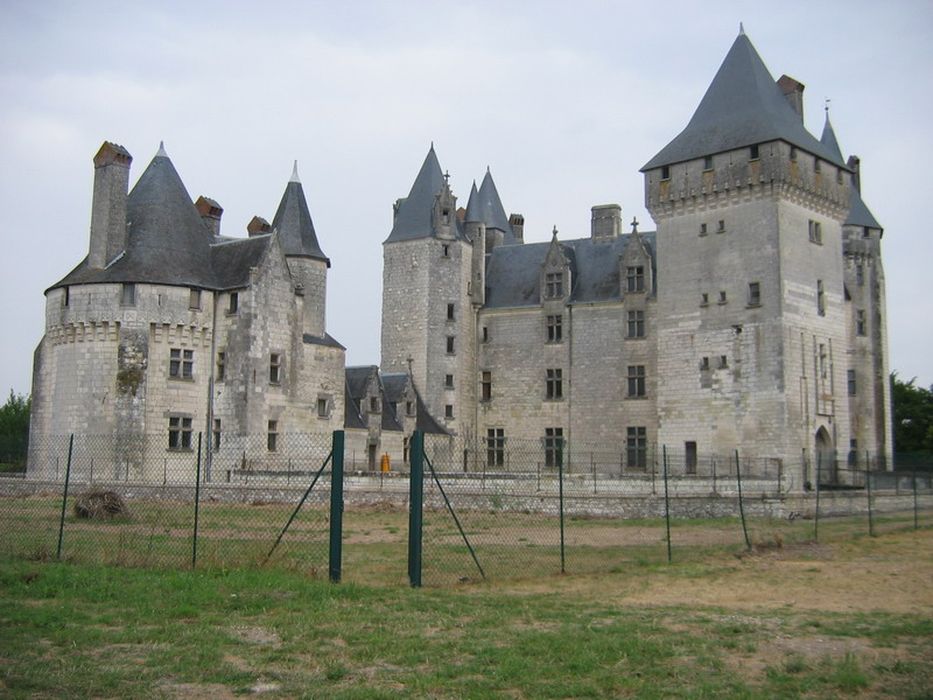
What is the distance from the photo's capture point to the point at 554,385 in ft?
142

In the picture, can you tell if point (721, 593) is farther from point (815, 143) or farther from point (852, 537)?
point (815, 143)

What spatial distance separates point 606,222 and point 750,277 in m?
10.0

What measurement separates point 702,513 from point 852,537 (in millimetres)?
6526

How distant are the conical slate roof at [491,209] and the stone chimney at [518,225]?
0.99 ft

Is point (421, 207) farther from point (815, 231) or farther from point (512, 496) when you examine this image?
point (512, 496)

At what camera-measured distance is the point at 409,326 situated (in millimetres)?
43625

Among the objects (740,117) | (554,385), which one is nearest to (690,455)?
(554,385)

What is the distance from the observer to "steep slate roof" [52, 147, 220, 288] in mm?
33781

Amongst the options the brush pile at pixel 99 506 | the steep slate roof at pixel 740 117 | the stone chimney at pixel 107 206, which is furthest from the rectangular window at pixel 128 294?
the steep slate roof at pixel 740 117

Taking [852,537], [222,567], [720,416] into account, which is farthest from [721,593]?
[720,416]

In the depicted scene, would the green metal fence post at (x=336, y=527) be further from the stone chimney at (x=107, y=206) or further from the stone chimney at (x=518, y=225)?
the stone chimney at (x=518, y=225)

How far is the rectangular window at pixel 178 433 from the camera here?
33.4 metres

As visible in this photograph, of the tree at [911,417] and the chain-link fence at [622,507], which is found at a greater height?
the tree at [911,417]

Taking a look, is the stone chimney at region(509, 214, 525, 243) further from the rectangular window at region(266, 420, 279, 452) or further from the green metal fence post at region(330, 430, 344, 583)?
the green metal fence post at region(330, 430, 344, 583)
